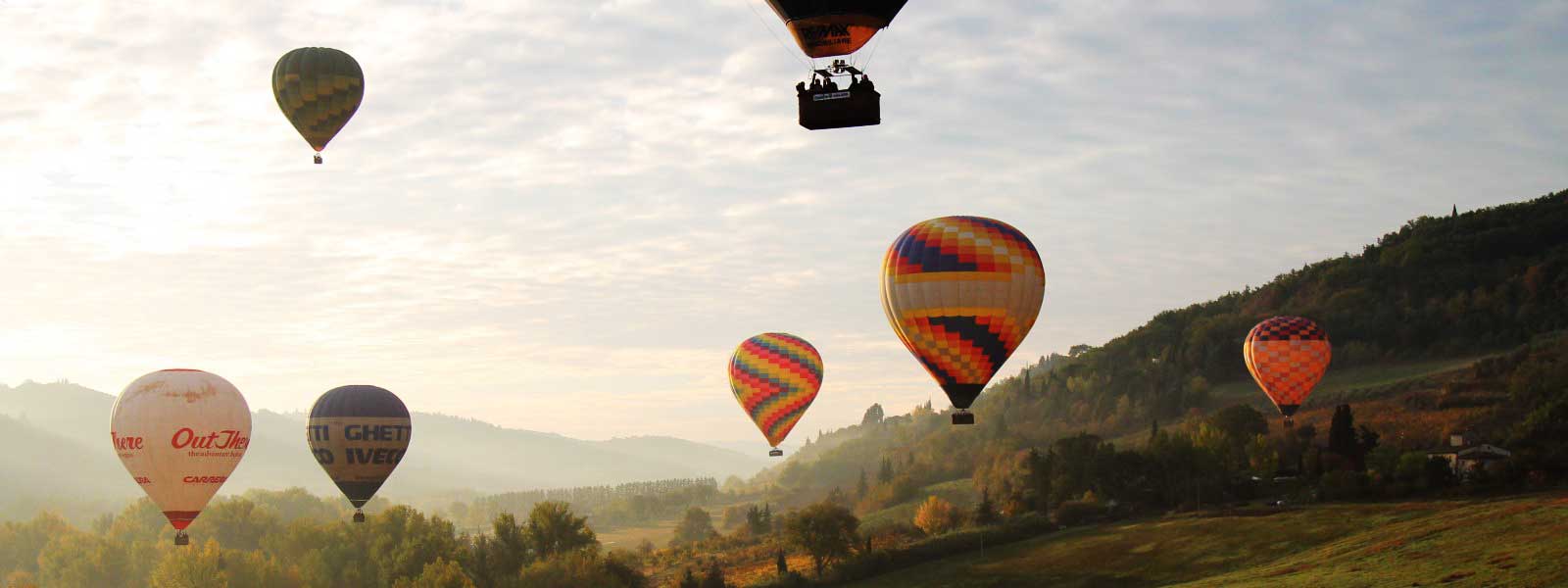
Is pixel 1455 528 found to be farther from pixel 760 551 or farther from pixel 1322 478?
pixel 760 551

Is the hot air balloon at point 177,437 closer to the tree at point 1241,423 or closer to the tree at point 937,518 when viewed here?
the tree at point 937,518

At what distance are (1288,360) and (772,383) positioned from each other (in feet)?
120

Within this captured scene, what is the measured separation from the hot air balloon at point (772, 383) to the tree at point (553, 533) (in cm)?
2343

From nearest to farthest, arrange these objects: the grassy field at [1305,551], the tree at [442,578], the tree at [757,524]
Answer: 1. the grassy field at [1305,551]
2. the tree at [442,578]
3. the tree at [757,524]

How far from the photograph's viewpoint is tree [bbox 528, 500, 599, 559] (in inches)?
4523

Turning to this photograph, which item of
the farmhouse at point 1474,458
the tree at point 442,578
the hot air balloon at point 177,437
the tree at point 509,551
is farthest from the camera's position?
the tree at point 509,551

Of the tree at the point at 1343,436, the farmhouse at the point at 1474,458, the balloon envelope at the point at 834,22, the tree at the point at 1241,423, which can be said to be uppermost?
the balloon envelope at the point at 834,22

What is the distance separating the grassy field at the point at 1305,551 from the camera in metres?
67.6

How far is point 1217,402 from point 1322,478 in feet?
316

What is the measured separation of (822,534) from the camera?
338 feet

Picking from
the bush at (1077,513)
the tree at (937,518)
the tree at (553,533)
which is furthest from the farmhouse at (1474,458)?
the tree at (553,533)

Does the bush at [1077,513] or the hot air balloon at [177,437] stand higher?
the hot air balloon at [177,437]

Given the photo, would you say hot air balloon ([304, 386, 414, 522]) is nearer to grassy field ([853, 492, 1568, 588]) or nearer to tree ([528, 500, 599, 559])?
tree ([528, 500, 599, 559])

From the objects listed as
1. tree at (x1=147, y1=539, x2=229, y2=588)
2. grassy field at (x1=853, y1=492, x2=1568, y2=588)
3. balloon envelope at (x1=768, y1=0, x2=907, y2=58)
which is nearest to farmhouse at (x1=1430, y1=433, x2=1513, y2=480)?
grassy field at (x1=853, y1=492, x2=1568, y2=588)
